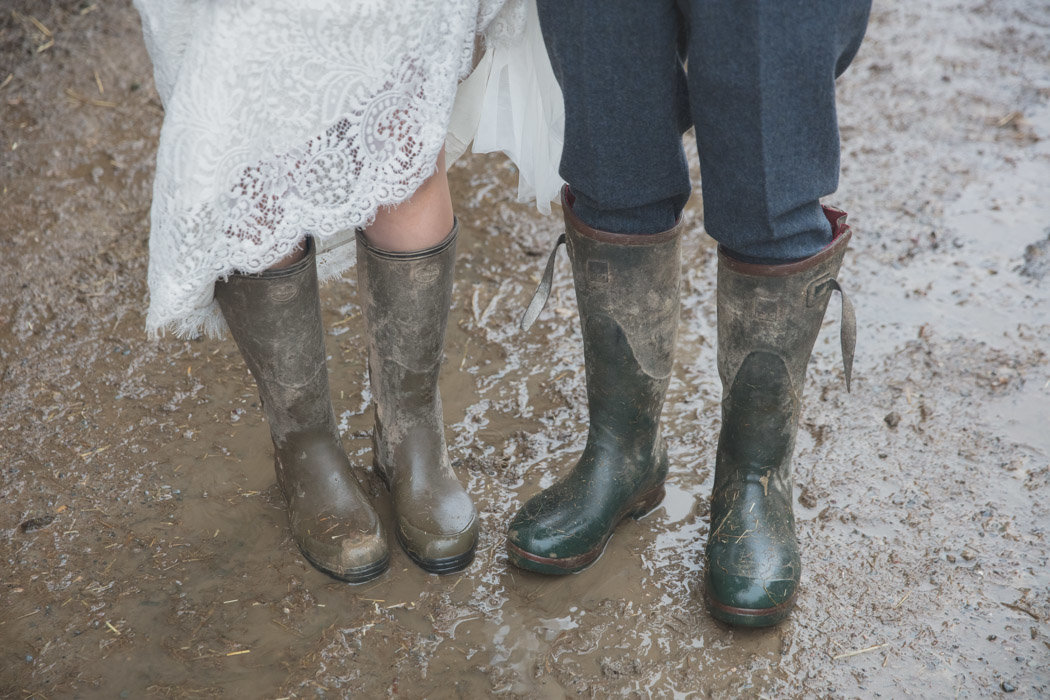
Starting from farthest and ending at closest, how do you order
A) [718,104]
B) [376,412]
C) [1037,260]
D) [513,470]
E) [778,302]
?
[1037,260] → [513,470] → [376,412] → [778,302] → [718,104]

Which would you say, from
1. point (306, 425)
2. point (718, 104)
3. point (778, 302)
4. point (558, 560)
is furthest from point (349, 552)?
point (718, 104)

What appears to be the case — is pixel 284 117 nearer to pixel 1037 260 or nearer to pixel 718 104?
pixel 718 104

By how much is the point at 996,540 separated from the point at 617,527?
2.07 ft

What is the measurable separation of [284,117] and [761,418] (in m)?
0.80

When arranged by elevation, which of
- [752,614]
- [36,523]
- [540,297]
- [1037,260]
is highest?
[540,297]

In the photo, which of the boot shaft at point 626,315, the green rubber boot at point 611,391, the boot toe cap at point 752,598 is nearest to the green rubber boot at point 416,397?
the green rubber boot at point 611,391

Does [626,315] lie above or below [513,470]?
above

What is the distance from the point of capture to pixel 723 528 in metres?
1.41

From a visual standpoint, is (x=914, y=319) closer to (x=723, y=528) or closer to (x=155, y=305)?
(x=723, y=528)

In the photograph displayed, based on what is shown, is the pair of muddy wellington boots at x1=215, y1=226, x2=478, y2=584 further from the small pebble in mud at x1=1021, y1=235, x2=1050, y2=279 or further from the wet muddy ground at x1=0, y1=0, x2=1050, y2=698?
the small pebble in mud at x1=1021, y1=235, x2=1050, y2=279

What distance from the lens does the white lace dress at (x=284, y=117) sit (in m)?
1.04

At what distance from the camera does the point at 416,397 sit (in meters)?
1.46

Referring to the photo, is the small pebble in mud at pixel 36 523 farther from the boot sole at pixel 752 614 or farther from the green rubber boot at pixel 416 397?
the boot sole at pixel 752 614

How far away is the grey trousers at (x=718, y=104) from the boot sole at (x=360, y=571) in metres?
0.68
